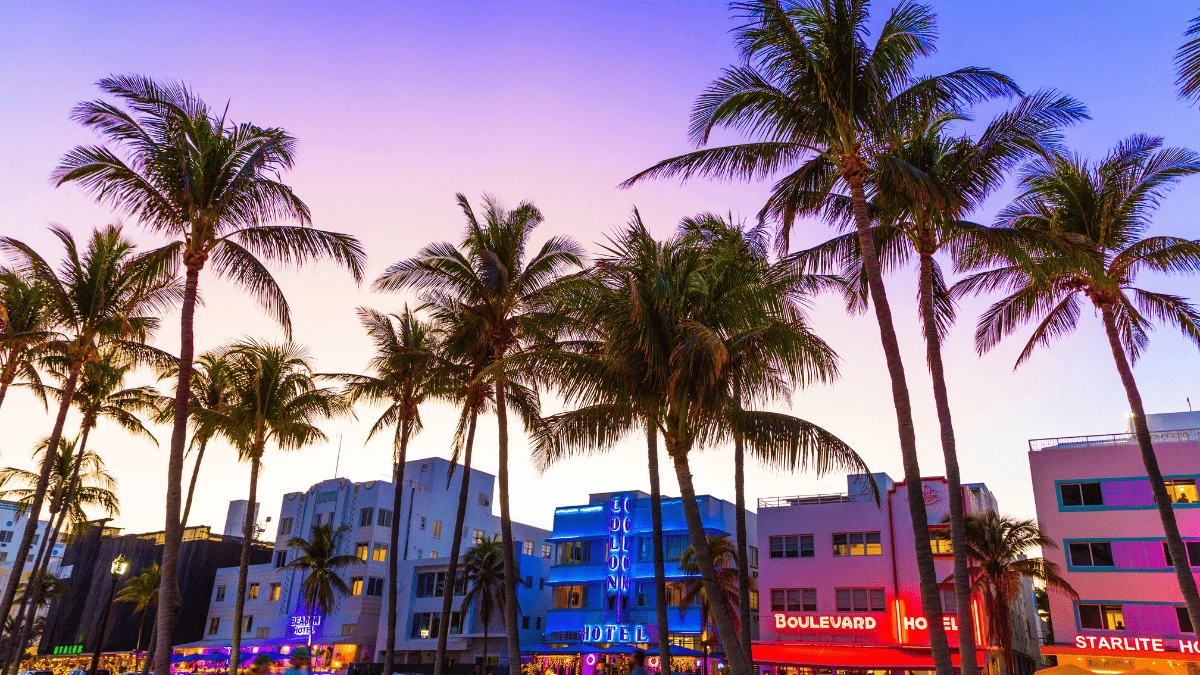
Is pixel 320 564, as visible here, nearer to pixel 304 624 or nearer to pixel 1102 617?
pixel 304 624

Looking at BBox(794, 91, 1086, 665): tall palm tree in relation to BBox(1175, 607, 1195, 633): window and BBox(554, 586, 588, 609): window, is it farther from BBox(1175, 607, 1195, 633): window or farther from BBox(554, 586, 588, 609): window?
BBox(554, 586, 588, 609): window

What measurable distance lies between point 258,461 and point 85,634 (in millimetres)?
58923

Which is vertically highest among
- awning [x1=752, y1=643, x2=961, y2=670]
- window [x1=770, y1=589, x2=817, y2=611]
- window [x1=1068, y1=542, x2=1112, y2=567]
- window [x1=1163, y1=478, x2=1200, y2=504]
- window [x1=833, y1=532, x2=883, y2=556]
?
window [x1=1163, y1=478, x2=1200, y2=504]

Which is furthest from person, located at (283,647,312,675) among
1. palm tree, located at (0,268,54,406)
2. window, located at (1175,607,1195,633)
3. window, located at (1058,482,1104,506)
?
window, located at (1175,607,1195,633)

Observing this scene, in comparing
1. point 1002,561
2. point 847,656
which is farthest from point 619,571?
point 1002,561

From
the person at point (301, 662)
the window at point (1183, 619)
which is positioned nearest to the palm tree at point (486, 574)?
the window at point (1183, 619)

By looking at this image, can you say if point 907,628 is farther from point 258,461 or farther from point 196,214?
point 196,214

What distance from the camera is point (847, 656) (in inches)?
1594

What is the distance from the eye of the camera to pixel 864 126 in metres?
17.1

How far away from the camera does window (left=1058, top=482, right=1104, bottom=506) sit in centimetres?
3822

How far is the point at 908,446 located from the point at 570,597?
4306cm

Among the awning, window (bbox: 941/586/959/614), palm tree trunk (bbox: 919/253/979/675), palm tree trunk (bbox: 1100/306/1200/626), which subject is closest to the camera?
palm tree trunk (bbox: 919/253/979/675)

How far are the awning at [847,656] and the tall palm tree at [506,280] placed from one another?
851 inches

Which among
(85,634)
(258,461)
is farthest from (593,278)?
(85,634)
